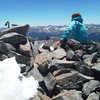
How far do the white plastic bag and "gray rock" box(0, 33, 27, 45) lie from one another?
2560mm

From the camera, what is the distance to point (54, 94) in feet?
41.1

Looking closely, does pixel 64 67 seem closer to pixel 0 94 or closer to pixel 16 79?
pixel 16 79

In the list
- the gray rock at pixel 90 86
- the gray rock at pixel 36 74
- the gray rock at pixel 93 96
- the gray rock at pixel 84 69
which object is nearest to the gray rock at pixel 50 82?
the gray rock at pixel 36 74

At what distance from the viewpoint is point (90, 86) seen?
12.2 m

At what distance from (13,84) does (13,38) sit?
188 inches

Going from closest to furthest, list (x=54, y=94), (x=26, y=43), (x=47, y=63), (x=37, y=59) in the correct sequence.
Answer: (x=54, y=94), (x=47, y=63), (x=37, y=59), (x=26, y=43)

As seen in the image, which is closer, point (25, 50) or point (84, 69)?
point (84, 69)

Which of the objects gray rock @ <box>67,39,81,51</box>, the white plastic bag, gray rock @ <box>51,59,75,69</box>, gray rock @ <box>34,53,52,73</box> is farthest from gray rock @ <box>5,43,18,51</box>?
gray rock @ <box>67,39,81,51</box>

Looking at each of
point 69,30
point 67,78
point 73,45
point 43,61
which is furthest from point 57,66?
point 69,30

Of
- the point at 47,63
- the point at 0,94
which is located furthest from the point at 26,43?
the point at 0,94

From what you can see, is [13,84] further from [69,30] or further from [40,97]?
[69,30]

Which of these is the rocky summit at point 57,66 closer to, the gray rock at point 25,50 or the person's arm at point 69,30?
the gray rock at point 25,50

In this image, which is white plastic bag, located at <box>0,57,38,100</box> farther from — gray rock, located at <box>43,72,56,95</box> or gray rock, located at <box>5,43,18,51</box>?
gray rock, located at <box>5,43,18,51</box>

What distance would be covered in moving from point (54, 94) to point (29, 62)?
8.63ft
